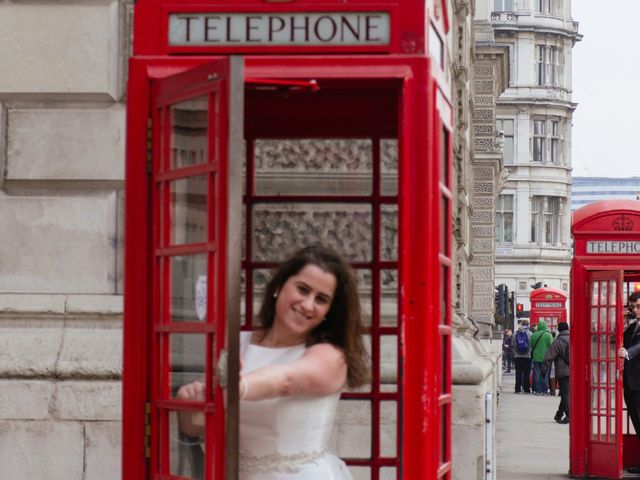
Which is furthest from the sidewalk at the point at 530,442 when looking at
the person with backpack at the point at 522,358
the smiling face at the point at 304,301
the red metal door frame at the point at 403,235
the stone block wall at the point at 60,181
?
the smiling face at the point at 304,301

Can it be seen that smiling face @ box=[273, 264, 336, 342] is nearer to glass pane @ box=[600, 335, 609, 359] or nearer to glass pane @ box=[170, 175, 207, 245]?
glass pane @ box=[170, 175, 207, 245]

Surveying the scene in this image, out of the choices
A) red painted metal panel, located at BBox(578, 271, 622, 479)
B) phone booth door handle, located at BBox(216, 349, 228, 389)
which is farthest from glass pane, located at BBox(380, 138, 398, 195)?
red painted metal panel, located at BBox(578, 271, 622, 479)

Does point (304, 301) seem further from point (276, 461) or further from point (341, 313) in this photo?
point (276, 461)

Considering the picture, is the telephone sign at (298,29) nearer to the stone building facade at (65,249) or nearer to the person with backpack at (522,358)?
the stone building facade at (65,249)

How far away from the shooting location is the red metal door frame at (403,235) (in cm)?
515

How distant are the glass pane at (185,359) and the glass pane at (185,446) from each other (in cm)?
10

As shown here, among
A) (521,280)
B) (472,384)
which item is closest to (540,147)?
(521,280)

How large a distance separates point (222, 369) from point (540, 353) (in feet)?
87.2

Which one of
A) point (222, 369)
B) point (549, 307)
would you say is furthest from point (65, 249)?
point (549, 307)

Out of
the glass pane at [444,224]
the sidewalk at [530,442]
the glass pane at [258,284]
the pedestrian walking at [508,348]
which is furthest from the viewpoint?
the pedestrian walking at [508,348]

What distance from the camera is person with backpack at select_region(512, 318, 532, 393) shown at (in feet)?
107

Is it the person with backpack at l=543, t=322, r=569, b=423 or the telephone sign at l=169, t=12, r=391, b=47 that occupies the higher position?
the telephone sign at l=169, t=12, r=391, b=47

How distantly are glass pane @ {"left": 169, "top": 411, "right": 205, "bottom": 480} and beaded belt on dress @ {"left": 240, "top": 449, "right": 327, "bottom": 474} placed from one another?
15 centimetres

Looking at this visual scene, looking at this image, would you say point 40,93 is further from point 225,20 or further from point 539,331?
point 539,331
